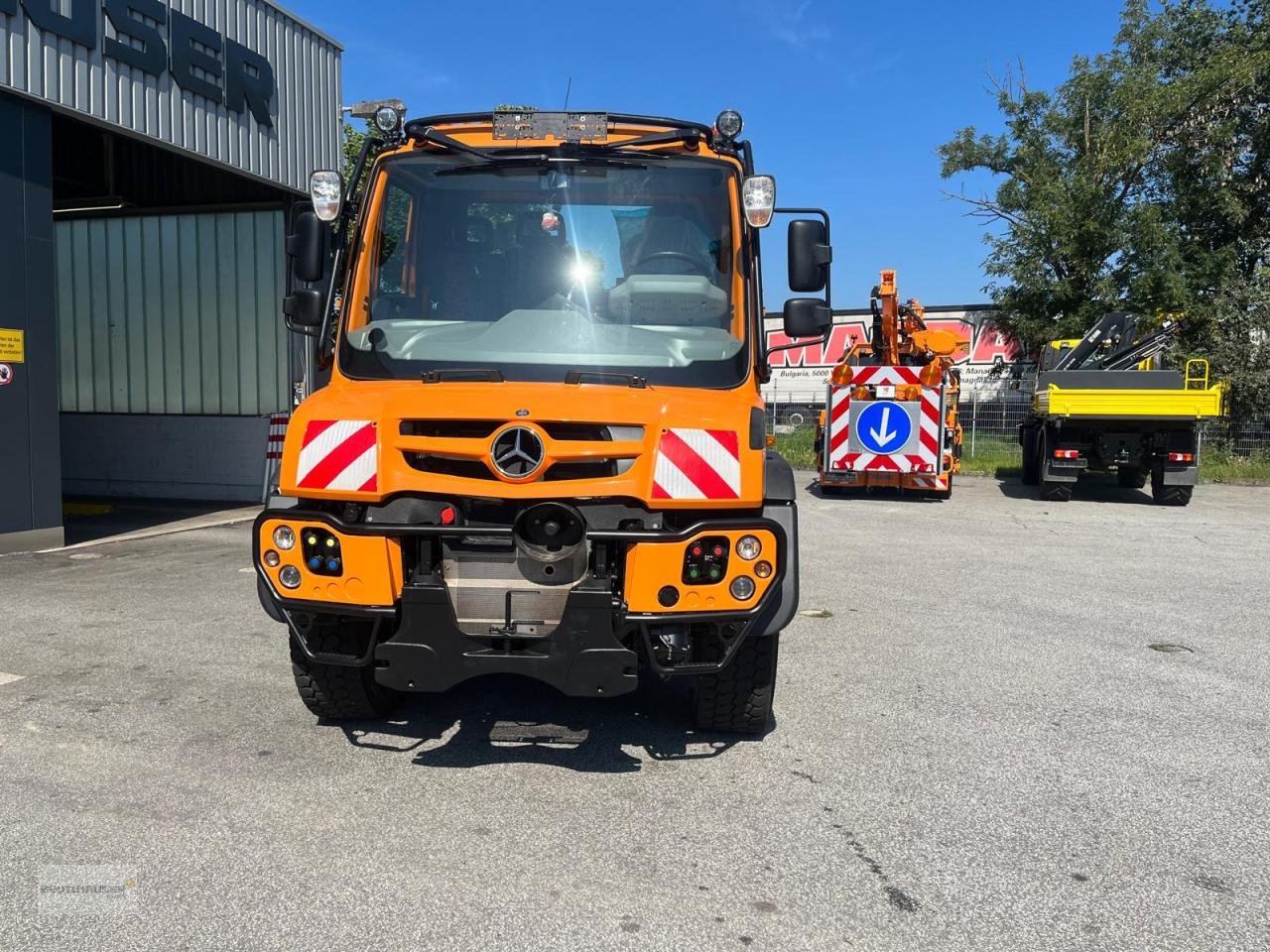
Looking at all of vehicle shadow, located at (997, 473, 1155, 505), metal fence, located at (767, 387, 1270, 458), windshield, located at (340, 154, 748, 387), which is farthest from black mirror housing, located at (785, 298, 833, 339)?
vehicle shadow, located at (997, 473, 1155, 505)

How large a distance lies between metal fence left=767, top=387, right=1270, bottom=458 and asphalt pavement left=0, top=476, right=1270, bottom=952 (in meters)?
10.8

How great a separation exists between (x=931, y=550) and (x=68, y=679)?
7.52m

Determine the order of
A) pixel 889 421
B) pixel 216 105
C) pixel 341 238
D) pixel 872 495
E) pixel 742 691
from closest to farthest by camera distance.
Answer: pixel 742 691 < pixel 341 238 < pixel 216 105 < pixel 889 421 < pixel 872 495

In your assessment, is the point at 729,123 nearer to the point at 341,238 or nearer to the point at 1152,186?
the point at 341,238

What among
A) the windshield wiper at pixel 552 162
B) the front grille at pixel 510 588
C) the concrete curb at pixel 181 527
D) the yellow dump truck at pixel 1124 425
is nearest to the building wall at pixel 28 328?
the concrete curb at pixel 181 527

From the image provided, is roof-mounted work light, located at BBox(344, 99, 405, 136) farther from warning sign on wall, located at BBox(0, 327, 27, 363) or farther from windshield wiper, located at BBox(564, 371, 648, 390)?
warning sign on wall, located at BBox(0, 327, 27, 363)

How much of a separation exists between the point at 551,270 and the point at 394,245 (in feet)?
2.51

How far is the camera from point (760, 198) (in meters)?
4.44

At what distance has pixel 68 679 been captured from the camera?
521 cm

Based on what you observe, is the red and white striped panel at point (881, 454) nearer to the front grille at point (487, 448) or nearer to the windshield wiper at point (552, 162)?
the windshield wiper at point (552, 162)

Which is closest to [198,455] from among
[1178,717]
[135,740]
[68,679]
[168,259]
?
[168,259]

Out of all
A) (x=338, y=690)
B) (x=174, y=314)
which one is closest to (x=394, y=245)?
(x=338, y=690)

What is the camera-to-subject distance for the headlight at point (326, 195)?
459 cm

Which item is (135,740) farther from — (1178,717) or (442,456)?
(1178,717)
